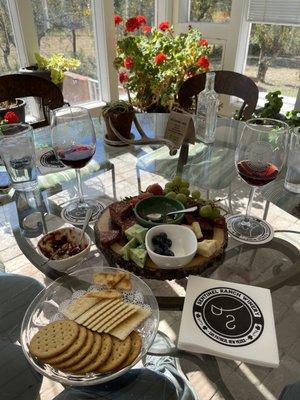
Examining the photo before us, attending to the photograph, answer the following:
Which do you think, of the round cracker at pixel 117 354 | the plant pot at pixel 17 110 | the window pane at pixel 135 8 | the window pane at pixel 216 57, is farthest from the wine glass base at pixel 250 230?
the window pane at pixel 135 8

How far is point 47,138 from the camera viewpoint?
1481 millimetres

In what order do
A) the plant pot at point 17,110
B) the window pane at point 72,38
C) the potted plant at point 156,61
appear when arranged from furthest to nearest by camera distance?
the potted plant at point 156,61, the window pane at point 72,38, the plant pot at point 17,110

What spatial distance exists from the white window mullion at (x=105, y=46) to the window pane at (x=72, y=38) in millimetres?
52

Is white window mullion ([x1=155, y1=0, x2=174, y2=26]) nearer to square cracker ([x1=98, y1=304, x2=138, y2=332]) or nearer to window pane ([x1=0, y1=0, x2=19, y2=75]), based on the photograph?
window pane ([x1=0, y1=0, x2=19, y2=75])

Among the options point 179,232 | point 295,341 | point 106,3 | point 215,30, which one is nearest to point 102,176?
point 179,232

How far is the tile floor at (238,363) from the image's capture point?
931mm

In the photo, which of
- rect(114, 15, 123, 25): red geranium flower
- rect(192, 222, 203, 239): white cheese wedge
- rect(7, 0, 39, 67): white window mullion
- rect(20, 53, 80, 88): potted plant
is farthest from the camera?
rect(114, 15, 123, 25): red geranium flower

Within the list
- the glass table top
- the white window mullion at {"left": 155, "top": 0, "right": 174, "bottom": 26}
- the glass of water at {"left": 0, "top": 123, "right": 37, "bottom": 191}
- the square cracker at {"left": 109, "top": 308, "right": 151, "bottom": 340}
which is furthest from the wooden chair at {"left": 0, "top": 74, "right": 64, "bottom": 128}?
the white window mullion at {"left": 155, "top": 0, "right": 174, "bottom": 26}

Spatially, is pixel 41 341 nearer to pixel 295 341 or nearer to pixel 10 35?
pixel 295 341

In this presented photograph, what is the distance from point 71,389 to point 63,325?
274 mm

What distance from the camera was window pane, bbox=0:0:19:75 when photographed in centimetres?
251

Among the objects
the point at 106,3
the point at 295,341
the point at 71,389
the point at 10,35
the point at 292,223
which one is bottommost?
the point at 295,341

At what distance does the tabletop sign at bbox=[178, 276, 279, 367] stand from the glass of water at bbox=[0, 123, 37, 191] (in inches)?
27.9

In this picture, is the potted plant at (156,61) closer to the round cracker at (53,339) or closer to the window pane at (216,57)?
the window pane at (216,57)
